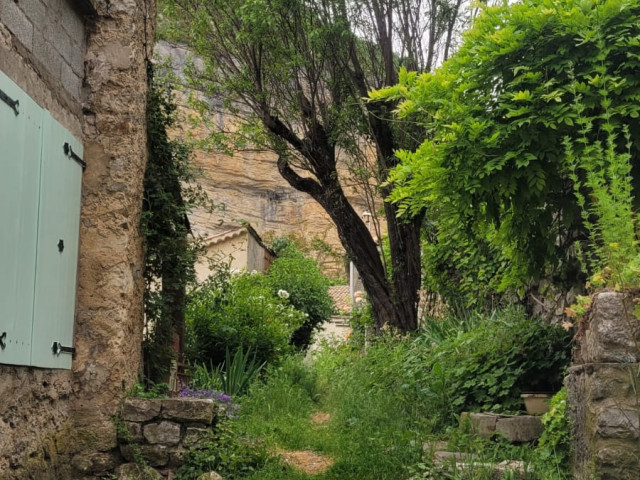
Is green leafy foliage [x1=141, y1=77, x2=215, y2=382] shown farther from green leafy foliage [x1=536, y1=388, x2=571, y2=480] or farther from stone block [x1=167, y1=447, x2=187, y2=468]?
green leafy foliage [x1=536, y1=388, x2=571, y2=480]

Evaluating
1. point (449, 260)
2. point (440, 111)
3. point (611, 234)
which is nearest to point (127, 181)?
point (440, 111)

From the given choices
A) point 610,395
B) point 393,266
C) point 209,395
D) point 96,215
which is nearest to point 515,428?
point 610,395

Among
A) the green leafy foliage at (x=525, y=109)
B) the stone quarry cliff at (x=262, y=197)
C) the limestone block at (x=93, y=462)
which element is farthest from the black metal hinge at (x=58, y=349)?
the stone quarry cliff at (x=262, y=197)

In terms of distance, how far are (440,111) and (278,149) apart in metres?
5.59

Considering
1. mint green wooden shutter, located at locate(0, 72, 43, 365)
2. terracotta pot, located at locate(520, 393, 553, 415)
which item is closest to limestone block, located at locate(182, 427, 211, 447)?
mint green wooden shutter, located at locate(0, 72, 43, 365)

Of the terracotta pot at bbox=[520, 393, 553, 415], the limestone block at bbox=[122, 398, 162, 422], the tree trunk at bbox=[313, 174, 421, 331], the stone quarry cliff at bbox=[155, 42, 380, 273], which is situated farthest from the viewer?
the stone quarry cliff at bbox=[155, 42, 380, 273]

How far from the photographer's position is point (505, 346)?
685 cm

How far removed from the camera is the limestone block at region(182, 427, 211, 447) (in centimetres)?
517

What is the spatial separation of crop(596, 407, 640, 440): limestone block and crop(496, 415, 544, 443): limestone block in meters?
1.57

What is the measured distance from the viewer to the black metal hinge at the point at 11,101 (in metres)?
3.68

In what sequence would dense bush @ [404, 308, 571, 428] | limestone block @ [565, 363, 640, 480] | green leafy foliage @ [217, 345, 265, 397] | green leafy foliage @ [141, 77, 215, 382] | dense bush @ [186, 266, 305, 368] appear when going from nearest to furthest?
limestone block @ [565, 363, 640, 480] → green leafy foliage @ [141, 77, 215, 382] → dense bush @ [404, 308, 571, 428] → green leafy foliage @ [217, 345, 265, 397] → dense bush @ [186, 266, 305, 368]

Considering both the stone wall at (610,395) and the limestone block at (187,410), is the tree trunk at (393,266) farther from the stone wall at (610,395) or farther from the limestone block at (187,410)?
the stone wall at (610,395)

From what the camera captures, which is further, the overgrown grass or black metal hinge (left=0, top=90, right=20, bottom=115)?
the overgrown grass

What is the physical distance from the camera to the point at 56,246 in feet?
14.8
